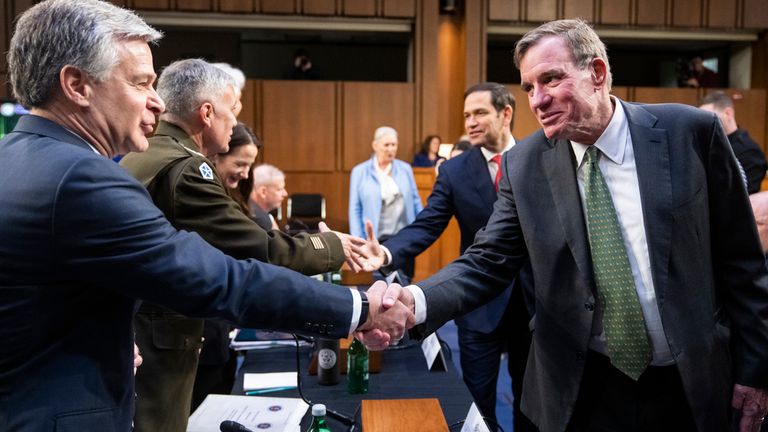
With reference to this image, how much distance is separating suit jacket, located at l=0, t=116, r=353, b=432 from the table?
2.52ft

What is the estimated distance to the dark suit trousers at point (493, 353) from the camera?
300 cm

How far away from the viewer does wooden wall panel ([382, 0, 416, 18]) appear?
31.1 ft

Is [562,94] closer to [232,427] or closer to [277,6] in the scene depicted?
[232,427]

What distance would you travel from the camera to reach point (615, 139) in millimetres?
1763

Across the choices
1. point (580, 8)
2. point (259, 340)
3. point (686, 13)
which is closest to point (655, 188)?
point (259, 340)

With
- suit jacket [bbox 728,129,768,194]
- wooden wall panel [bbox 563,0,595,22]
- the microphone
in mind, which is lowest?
the microphone

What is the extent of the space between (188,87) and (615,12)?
9.05m

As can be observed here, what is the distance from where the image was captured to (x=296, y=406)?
2.00 meters

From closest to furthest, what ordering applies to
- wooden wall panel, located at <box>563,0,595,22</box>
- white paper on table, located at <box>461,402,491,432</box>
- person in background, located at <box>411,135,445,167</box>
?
white paper on table, located at <box>461,402,491,432</box> → person in background, located at <box>411,135,445,167</box> → wooden wall panel, located at <box>563,0,595,22</box>

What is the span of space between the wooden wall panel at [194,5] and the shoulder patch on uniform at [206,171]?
7934 millimetres

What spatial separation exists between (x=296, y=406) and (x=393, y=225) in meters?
4.22

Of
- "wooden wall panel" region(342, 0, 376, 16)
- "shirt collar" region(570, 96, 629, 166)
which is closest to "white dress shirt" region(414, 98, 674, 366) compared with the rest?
"shirt collar" region(570, 96, 629, 166)

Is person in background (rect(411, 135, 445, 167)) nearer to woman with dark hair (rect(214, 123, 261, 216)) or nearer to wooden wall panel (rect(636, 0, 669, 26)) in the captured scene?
wooden wall panel (rect(636, 0, 669, 26))

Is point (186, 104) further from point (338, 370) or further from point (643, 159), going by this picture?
point (643, 159)
